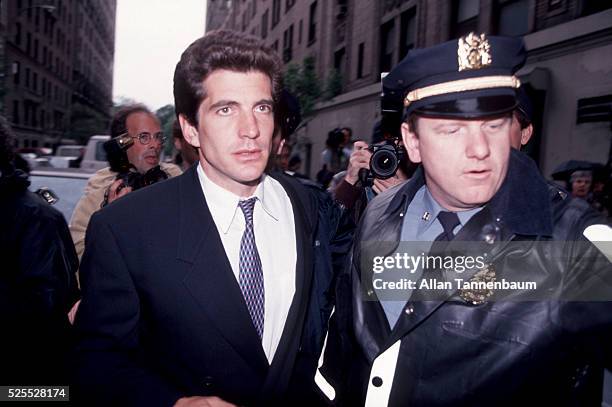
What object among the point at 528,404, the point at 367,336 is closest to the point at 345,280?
the point at 367,336

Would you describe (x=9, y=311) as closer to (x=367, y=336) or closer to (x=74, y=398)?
(x=74, y=398)

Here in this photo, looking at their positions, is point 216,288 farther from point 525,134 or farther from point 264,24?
point 264,24

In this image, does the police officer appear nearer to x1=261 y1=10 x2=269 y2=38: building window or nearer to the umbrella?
the umbrella

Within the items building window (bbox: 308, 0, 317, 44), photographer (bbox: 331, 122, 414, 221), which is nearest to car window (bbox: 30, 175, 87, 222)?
photographer (bbox: 331, 122, 414, 221)

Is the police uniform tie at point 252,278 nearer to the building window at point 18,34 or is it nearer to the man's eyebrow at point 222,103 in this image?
the man's eyebrow at point 222,103

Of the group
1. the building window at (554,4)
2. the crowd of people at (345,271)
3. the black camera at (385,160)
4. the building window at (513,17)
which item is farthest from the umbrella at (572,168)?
the crowd of people at (345,271)

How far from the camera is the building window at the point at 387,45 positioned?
16016mm

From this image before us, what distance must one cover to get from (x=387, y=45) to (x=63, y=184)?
1349 cm

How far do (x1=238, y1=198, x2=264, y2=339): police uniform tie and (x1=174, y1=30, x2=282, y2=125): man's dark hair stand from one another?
0.55 meters

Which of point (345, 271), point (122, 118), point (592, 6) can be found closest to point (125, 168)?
point (122, 118)

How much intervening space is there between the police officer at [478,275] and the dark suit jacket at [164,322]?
15.5 inches

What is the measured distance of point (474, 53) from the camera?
1732 mm

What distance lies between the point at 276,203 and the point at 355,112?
16429 mm

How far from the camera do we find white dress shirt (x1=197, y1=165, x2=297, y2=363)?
196cm
